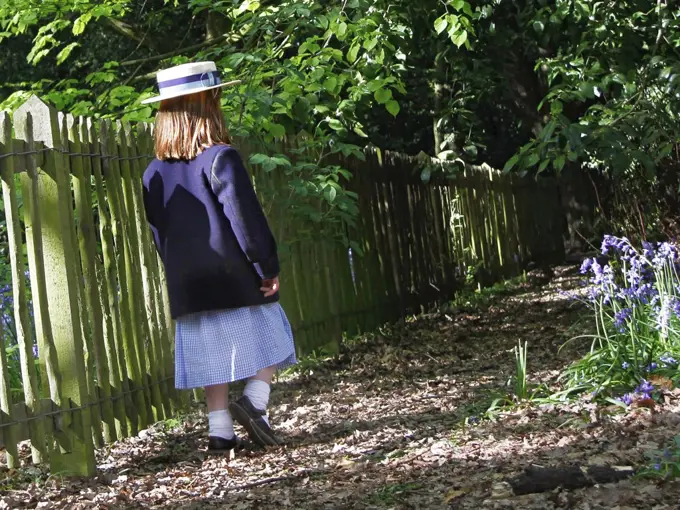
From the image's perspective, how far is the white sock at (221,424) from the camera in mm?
5336

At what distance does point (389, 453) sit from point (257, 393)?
2.58 feet

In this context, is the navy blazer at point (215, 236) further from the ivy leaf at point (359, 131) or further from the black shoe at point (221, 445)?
the ivy leaf at point (359, 131)

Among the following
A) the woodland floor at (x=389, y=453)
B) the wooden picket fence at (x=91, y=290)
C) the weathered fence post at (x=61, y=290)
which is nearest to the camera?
the woodland floor at (x=389, y=453)

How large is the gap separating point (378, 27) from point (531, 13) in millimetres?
2275

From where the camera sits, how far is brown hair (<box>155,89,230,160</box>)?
5.21 metres

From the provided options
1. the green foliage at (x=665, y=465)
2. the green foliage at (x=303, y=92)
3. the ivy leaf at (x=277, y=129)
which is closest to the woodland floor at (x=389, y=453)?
the green foliage at (x=665, y=465)

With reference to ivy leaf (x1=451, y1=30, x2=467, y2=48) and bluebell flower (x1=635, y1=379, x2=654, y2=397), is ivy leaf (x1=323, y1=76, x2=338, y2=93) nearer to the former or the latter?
ivy leaf (x1=451, y1=30, x2=467, y2=48)

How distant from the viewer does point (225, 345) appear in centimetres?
526

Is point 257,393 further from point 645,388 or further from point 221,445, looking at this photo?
point 645,388

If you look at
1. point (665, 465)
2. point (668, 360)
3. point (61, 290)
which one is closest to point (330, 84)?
point (61, 290)

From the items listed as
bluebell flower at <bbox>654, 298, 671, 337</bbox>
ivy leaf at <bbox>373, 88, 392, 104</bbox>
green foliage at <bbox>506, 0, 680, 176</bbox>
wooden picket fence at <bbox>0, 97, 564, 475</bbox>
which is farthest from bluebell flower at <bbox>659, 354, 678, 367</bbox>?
ivy leaf at <bbox>373, 88, 392, 104</bbox>

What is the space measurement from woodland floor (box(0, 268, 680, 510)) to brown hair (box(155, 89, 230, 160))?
4.75 ft

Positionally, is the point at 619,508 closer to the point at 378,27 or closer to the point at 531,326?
the point at 378,27

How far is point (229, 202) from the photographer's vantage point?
5070mm
